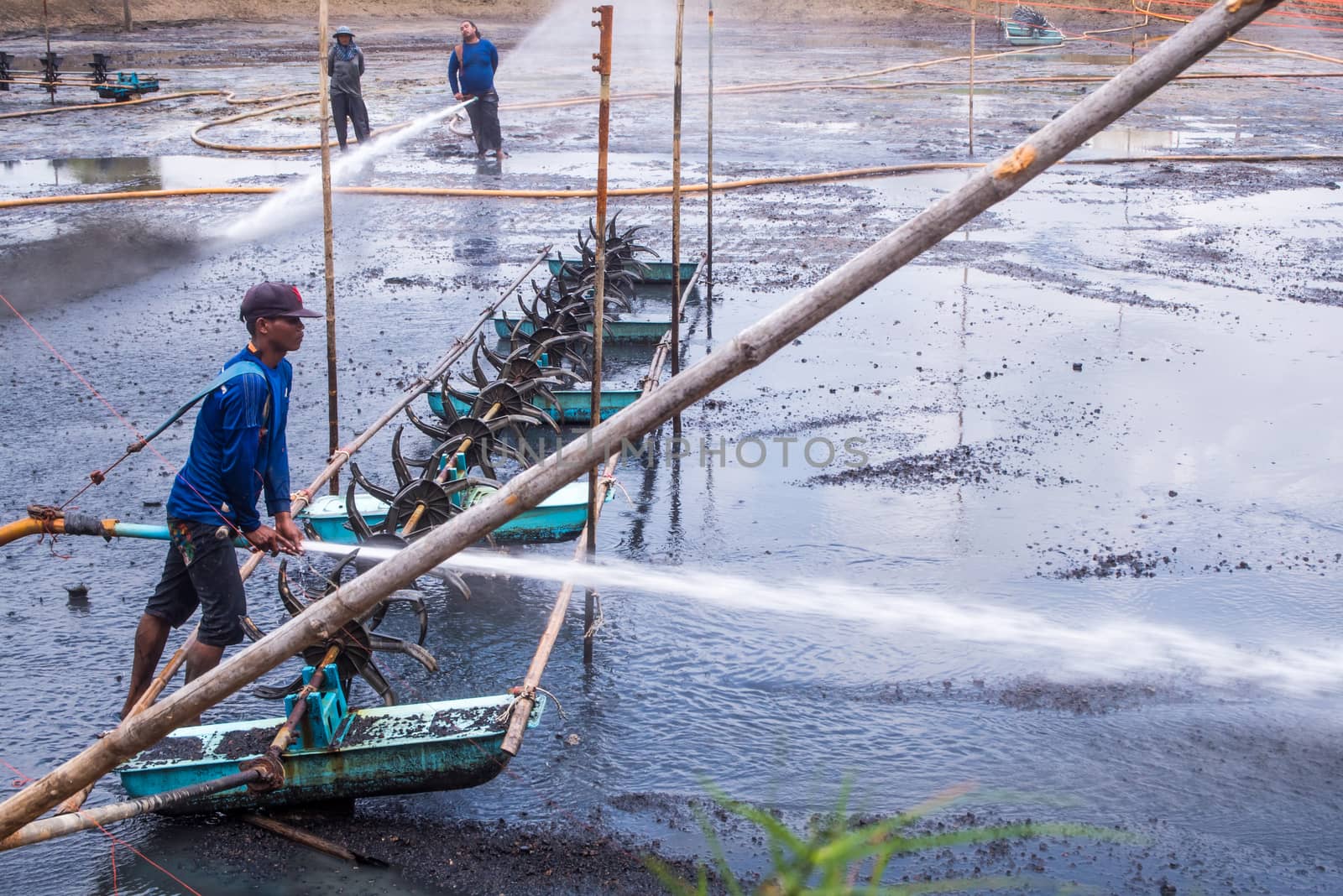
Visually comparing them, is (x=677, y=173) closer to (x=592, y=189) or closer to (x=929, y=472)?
(x=929, y=472)

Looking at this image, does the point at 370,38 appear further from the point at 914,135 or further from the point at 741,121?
the point at 914,135

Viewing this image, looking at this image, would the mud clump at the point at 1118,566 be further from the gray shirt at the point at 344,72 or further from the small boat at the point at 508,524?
the gray shirt at the point at 344,72

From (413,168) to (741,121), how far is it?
7309mm

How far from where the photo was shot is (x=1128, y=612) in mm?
6430

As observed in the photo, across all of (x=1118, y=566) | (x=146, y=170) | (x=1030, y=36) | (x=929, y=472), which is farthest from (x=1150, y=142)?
(x=146, y=170)

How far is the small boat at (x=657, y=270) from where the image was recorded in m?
12.3

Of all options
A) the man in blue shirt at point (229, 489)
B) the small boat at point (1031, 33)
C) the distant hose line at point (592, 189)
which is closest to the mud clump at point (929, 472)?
the man in blue shirt at point (229, 489)

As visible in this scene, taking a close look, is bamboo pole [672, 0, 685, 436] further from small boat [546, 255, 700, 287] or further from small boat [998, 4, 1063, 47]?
small boat [998, 4, 1063, 47]

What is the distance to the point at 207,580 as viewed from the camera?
16.1 feet

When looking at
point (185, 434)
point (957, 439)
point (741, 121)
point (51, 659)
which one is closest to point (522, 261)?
point (185, 434)

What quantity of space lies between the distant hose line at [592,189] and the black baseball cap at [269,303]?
11234mm

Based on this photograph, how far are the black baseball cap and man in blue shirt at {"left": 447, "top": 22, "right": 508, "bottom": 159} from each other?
1501cm

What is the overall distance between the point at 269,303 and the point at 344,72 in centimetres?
1506

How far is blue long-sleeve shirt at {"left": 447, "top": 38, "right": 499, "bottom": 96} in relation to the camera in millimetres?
18969
